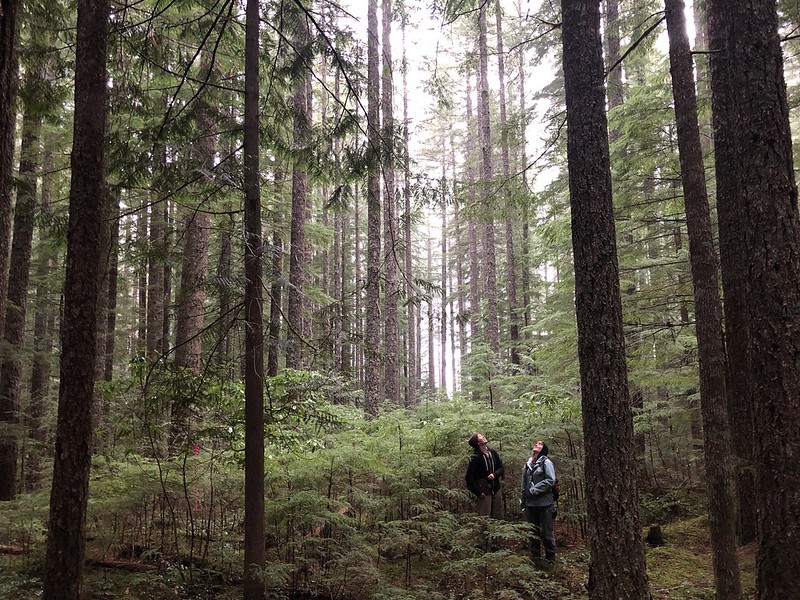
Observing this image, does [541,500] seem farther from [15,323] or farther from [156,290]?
[156,290]

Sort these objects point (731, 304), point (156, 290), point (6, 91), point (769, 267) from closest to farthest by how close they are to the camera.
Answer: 1. point (769, 267)
2. point (6, 91)
3. point (731, 304)
4. point (156, 290)

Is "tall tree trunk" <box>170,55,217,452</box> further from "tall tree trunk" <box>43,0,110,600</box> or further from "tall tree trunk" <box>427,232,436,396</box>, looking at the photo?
"tall tree trunk" <box>427,232,436,396</box>

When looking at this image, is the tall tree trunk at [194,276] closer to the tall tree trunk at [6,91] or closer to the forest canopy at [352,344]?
the forest canopy at [352,344]

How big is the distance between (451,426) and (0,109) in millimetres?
8205

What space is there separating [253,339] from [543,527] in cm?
604

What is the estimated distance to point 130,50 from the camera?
711cm

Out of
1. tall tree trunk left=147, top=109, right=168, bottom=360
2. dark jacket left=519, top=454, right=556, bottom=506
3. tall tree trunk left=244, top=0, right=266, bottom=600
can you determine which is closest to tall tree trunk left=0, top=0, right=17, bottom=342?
tall tree trunk left=147, top=109, right=168, bottom=360

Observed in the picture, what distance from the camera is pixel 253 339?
239 inches

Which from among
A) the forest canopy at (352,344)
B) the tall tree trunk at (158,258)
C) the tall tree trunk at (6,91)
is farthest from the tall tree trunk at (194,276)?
the tall tree trunk at (6,91)

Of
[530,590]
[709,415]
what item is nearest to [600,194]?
[709,415]

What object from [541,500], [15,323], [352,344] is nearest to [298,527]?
[352,344]

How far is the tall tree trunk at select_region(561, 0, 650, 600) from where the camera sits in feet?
16.3

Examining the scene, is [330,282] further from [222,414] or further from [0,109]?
[0,109]

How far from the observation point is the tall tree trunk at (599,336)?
4969 millimetres
